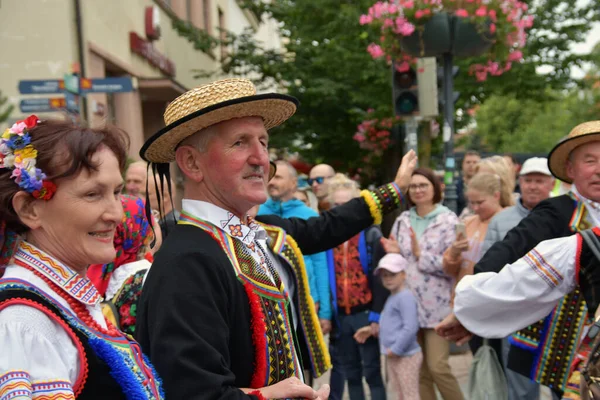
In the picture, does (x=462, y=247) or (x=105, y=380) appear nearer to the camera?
(x=105, y=380)

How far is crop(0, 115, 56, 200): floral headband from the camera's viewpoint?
1.60m

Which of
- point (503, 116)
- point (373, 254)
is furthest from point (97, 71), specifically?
point (503, 116)

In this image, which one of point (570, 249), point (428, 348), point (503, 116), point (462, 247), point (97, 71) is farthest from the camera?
point (503, 116)

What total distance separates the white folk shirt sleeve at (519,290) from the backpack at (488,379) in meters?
1.37

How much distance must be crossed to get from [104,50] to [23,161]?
9839mm

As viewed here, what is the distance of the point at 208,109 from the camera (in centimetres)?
201

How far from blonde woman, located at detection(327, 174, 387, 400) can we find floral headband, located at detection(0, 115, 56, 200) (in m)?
3.74

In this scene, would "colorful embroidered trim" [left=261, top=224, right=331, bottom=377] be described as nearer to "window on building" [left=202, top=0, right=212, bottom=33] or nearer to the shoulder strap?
the shoulder strap

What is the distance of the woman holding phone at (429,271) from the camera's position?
5066 mm

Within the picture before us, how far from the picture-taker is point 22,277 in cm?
159

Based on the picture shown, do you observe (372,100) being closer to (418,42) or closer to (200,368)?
(418,42)

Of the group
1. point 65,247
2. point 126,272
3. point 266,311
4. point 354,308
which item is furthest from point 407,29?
point 65,247

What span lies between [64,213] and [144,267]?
1.42 meters

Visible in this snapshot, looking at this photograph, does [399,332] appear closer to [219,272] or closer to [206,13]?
[219,272]
